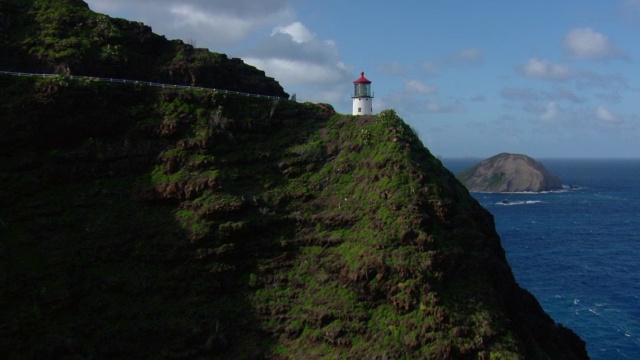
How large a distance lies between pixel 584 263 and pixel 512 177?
4232 inches

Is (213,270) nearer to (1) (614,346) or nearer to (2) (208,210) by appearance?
(2) (208,210)

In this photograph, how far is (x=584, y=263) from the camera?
84062 mm

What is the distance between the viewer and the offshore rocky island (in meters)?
34.8

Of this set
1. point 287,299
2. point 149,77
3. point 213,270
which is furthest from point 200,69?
point 287,299

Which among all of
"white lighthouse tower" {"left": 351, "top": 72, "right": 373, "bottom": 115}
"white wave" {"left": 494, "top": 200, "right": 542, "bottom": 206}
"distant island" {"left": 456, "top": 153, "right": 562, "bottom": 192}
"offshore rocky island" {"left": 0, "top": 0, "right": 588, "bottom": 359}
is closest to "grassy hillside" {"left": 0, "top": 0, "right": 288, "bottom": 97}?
"offshore rocky island" {"left": 0, "top": 0, "right": 588, "bottom": 359}

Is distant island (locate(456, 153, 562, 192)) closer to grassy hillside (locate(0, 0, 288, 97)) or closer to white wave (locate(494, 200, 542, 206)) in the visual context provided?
white wave (locate(494, 200, 542, 206))

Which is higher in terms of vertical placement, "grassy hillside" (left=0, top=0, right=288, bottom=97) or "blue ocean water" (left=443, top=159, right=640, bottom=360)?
"grassy hillside" (left=0, top=0, right=288, bottom=97)

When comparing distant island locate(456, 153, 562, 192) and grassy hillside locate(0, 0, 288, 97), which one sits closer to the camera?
grassy hillside locate(0, 0, 288, 97)

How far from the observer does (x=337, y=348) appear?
34562mm

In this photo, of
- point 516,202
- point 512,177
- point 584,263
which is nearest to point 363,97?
point 584,263

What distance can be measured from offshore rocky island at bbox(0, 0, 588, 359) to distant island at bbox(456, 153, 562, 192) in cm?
14468

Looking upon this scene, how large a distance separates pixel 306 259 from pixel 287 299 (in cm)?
351

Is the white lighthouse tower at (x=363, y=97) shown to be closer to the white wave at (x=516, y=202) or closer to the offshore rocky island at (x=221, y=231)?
the offshore rocky island at (x=221, y=231)

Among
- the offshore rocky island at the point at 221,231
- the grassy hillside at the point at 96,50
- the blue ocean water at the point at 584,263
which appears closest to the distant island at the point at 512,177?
the blue ocean water at the point at 584,263
